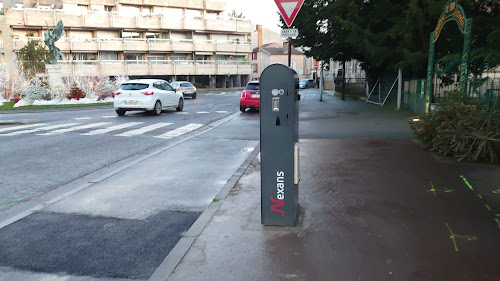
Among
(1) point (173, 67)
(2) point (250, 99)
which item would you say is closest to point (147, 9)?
(1) point (173, 67)

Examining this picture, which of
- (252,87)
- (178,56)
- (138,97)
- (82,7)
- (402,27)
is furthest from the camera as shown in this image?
(178,56)

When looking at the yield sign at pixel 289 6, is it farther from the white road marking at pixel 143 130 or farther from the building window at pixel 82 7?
the building window at pixel 82 7

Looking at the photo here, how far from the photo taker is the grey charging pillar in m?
4.12

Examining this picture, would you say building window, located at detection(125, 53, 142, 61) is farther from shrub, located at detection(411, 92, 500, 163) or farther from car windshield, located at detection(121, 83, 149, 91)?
shrub, located at detection(411, 92, 500, 163)

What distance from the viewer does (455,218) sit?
458 cm

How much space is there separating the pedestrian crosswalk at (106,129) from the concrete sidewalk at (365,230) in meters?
6.37

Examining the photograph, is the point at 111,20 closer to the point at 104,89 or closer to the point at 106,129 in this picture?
the point at 104,89

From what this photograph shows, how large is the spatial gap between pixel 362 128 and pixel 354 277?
9.49 metres

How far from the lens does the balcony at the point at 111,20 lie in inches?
2063

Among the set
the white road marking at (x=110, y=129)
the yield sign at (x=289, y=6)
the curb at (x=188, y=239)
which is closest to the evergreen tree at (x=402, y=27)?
the yield sign at (x=289, y=6)

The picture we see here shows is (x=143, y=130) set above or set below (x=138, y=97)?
below

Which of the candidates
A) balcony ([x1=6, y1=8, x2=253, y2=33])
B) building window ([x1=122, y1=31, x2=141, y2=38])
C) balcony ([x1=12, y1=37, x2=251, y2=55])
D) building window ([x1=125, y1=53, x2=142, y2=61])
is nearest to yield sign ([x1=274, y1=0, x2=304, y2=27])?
balcony ([x1=12, y1=37, x2=251, y2=55])

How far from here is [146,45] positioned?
56.4 metres

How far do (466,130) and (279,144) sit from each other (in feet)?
15.4
